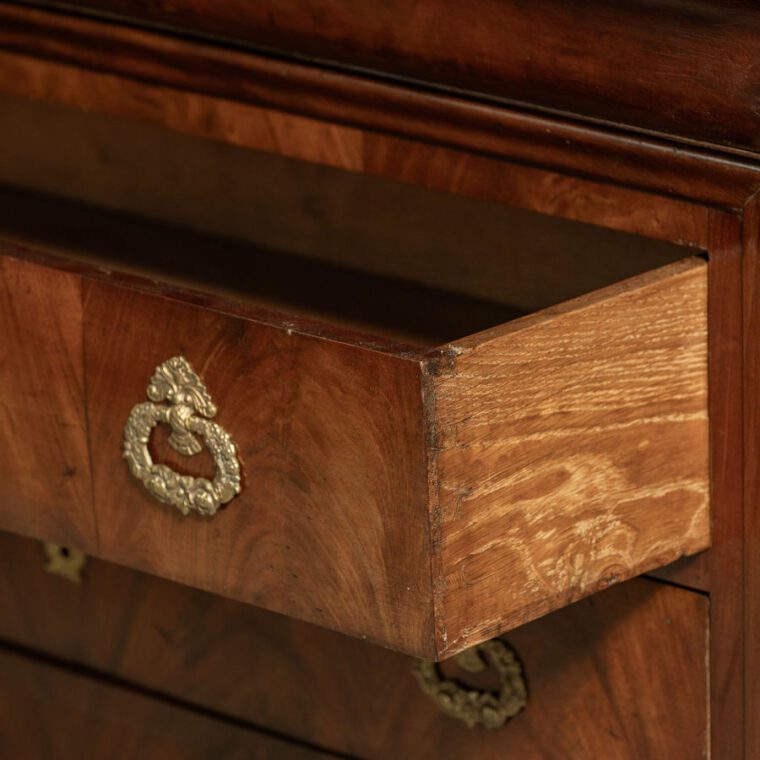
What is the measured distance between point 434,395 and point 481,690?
304 mm

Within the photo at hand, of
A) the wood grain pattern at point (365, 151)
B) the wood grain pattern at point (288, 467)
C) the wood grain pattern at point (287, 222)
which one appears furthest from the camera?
the wood grain pattern at point (287, 222)

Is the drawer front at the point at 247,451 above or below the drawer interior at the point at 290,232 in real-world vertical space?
below

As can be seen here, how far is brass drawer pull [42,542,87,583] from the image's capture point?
42.8 inches

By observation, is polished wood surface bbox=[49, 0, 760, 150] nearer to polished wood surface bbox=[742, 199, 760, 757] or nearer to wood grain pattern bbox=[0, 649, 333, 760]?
polished wood surface bbox=[742, 199, 760, 757]

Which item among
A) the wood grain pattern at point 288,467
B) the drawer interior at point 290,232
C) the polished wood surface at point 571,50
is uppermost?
the drawer interior at point 290,232

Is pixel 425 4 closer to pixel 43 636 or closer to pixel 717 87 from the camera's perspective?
pixel 717 87

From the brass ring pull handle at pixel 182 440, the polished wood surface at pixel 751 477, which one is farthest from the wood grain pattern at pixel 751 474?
the brass ring pull handle at pixel 182 440

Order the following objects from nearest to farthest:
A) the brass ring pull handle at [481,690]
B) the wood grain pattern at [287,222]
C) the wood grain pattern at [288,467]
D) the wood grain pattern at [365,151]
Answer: the wood grain pattern at [288,467], the wood grain pattern at [365,151], the brass ring pull handle at [481,690], the wood grain pattern at [287,222]

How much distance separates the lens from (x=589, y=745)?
3.01 ft

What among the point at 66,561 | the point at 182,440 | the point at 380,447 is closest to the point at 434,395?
the point at 380,447

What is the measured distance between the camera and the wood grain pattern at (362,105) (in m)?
0.79

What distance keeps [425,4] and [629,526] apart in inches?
9.6

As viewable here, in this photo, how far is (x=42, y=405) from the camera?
0.82 metres

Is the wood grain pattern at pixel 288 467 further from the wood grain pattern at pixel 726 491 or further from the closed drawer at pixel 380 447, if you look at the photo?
the wood grain pattern at pixel 726 491
